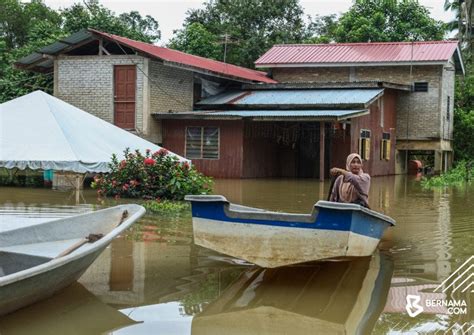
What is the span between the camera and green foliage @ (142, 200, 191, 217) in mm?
13516

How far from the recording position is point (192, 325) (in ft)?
→ 21.0

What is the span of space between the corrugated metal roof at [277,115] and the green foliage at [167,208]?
860cm

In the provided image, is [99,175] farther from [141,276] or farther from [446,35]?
[446,35]

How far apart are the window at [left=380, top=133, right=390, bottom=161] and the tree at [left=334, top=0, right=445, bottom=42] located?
34.6 feet

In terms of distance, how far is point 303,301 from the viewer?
723 centimetres

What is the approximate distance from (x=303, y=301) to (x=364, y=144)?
19430 mm

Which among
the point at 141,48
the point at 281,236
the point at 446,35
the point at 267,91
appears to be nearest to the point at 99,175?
the point at 141,48

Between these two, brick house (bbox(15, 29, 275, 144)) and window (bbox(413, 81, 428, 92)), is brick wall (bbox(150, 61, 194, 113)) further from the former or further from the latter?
window (bbox(413, 81, 428, 92))

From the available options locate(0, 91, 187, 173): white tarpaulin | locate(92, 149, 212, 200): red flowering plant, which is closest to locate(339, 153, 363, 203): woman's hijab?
locate(92, 149, 212, 200): red flowering plant

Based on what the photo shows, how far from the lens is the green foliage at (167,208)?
13516mm

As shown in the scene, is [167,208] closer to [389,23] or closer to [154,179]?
[154,179]

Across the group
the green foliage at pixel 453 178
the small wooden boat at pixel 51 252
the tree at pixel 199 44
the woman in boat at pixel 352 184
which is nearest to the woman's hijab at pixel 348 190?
the woman in boat at pixel 352 184

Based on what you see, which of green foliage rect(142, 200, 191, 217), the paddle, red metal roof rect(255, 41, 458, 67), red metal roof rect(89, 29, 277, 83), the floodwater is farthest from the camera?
red metal roof rect(255, 41, 458, 67)

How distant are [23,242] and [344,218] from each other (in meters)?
3.40
